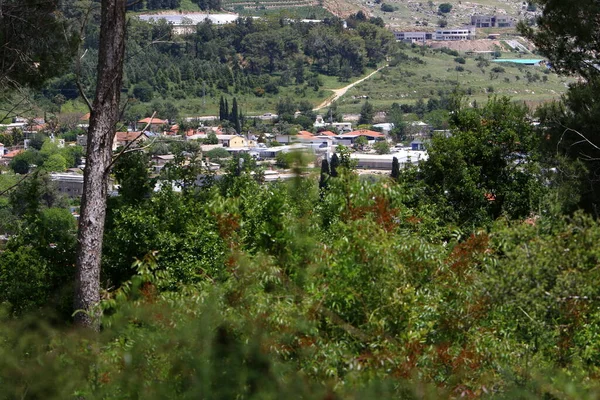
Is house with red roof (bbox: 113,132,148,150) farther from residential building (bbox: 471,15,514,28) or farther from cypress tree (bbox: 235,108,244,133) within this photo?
residential building (bbox: 471,15,514,28)

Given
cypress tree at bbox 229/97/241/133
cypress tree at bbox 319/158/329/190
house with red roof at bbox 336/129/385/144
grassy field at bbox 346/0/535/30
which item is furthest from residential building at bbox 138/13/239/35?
cypress tree at bbox 319/158/329/190

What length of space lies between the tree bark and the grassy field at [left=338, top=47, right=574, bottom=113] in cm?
4706

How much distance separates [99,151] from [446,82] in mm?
59834

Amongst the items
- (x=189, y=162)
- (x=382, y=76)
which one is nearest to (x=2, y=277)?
(x=189, y=162)

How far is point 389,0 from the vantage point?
102m

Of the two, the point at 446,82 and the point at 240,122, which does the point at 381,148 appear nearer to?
the point at 240,122

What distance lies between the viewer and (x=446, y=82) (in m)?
63.3

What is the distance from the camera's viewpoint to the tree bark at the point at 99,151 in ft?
17.8

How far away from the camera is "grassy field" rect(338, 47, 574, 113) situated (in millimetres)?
56969

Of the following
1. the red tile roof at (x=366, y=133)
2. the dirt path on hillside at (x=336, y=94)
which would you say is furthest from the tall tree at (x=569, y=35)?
the dirt path on hillside at (x=336, y=94)

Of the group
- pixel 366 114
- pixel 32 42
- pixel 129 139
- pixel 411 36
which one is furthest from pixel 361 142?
pixel 411 36

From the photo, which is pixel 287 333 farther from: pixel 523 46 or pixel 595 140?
pixel 523 46

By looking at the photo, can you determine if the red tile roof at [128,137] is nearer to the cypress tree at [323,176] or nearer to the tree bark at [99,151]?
the tree bark at [99,151]

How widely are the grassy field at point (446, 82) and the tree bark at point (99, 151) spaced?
47.1 metres
